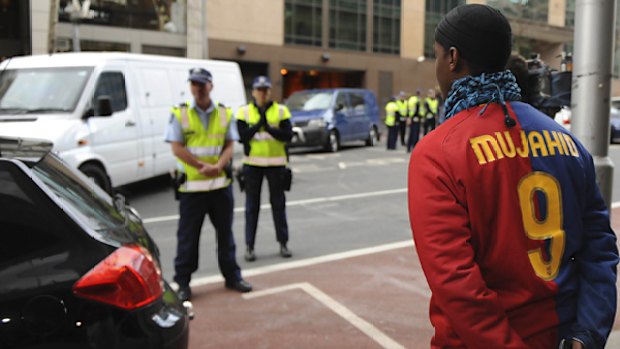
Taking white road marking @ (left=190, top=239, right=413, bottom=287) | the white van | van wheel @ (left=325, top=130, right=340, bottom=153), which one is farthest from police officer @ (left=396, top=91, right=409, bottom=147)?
white road marking @ (left=190, top=239, right=413, bottom=287)

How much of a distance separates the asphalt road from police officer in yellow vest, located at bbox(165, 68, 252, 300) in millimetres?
829

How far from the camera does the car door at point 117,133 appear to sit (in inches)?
350

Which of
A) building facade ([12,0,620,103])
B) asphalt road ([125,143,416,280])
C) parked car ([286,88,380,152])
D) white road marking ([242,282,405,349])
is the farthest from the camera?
building facade ([12,0,620,103])

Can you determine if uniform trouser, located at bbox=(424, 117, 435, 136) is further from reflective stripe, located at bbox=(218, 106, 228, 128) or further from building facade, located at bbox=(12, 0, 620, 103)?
reflective stripe, located at bbox=(218, 106, 228, 128)

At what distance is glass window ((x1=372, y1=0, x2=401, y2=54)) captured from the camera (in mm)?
37897

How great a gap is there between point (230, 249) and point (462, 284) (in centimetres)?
392

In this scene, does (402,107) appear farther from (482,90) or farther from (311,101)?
(482,90)

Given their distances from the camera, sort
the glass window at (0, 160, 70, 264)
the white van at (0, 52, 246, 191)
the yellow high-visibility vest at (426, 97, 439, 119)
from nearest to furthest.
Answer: the glass window at (0, 160, 70, 264)
the white van at (0, 52, 246, 191)
the yellow high-visibility vest at (426, 97, 439, 119)

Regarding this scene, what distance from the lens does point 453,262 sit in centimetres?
168

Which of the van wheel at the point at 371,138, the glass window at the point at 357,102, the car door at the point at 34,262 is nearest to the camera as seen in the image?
the car door at the point at 34,262

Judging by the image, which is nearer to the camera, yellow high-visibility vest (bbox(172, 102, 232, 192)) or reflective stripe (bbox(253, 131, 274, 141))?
yellow high-visibility vest (bbox(172, 102, 232, 192))

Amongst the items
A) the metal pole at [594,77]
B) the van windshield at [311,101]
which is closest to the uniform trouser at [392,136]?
the van windshield at [311,101]

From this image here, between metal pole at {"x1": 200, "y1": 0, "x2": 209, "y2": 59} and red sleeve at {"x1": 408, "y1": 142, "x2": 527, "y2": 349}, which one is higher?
metal pole at {"x1": 200, "y1": 0, "x2": 209, "y2": 59}

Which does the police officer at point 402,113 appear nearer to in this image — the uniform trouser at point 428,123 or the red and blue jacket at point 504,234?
the uniform trouser at point 428,123
